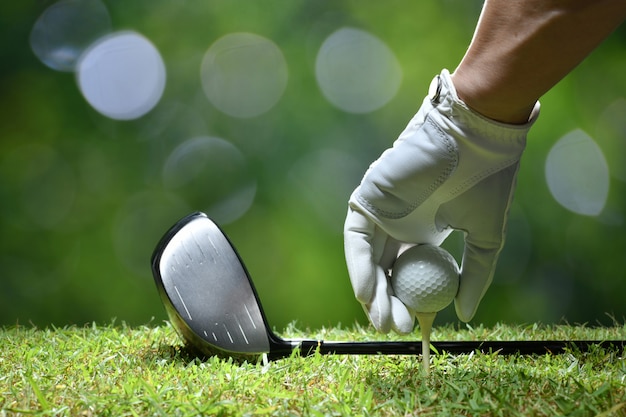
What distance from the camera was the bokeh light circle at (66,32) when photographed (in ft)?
11.9

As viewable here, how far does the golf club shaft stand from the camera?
1.82 metres

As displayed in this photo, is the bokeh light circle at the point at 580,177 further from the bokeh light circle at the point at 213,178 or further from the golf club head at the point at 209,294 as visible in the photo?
the golf club head at the point at 209,294

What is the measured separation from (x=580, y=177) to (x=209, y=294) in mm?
2427

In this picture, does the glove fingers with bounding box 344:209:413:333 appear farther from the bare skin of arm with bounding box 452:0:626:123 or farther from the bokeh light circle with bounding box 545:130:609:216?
the bokeh light circle with bounding box 545:130:609:216

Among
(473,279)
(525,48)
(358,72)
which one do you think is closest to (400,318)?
(473,279)

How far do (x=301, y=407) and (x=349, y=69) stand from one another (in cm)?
261

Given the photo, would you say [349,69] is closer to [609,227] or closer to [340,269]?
[340,269]

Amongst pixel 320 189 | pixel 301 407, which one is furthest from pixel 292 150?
pixel 301 407

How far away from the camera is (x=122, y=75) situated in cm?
366

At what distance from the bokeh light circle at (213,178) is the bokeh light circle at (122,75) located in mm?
Answer: 379

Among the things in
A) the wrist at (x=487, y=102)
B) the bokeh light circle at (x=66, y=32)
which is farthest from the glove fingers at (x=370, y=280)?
the bokeh light circle at (x=66, y=32)

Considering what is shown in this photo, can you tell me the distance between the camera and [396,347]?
5.95ft

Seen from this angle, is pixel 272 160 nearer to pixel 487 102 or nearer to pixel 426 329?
pixel 426 329

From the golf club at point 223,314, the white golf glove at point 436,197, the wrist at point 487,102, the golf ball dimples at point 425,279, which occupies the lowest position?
the golf club at point 223,314
